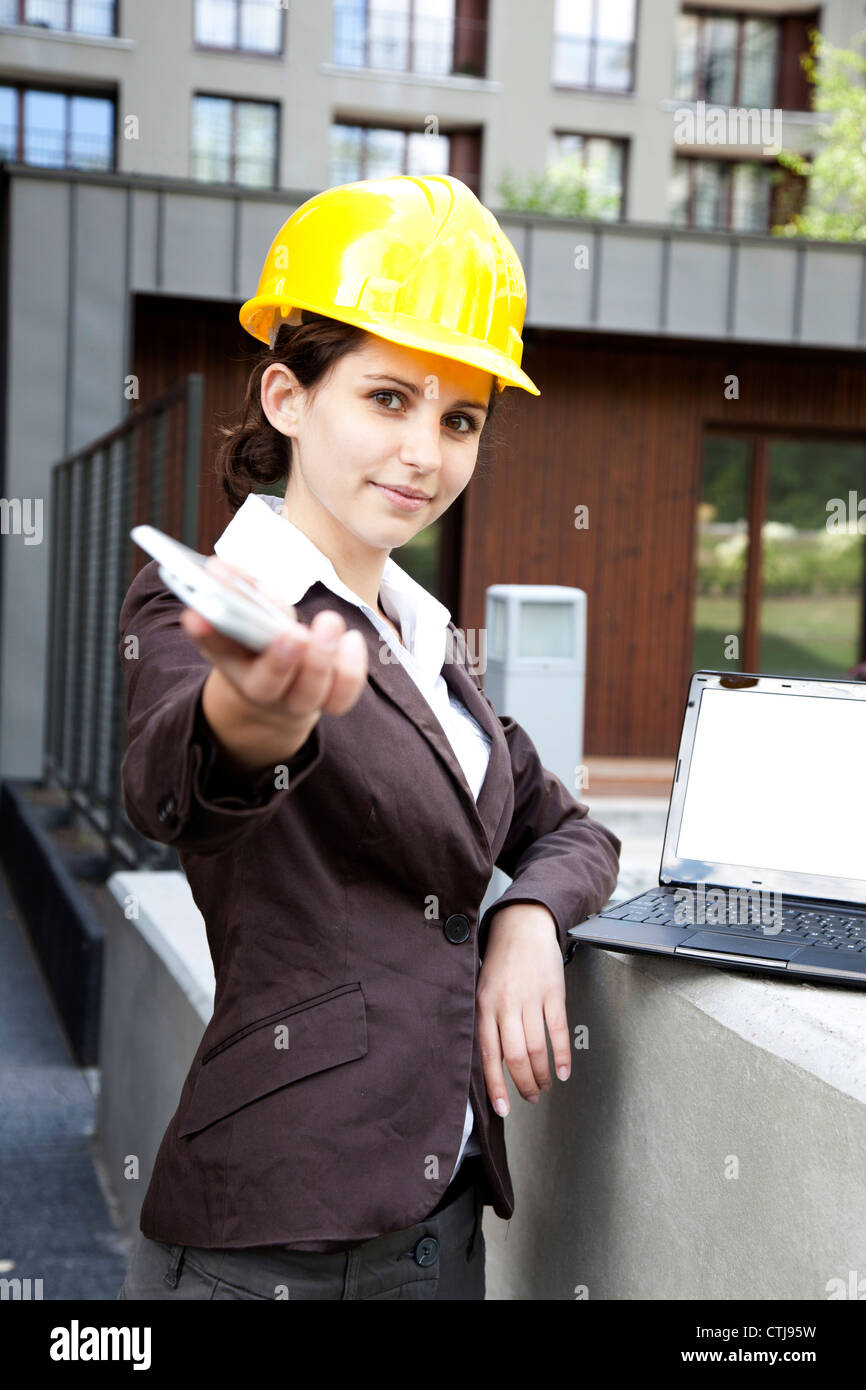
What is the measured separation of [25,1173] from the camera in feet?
12.6

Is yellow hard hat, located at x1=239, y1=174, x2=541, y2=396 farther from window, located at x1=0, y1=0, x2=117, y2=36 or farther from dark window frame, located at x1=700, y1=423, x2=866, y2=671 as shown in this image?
window, located at x1=0, y1=0, x2=117, y2=36

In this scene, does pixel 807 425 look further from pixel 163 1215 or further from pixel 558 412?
pixel 163 1215

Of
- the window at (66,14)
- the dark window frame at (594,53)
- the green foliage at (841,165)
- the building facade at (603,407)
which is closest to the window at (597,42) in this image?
the dark window frame at (594,53)

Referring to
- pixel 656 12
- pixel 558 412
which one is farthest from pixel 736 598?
pixel 656 12

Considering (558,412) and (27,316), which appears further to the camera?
(558,412)

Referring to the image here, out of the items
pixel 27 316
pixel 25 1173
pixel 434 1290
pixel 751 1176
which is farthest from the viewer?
pixel 27 316

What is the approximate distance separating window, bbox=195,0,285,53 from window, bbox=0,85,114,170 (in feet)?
6.44

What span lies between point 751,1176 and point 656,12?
25.1 metres

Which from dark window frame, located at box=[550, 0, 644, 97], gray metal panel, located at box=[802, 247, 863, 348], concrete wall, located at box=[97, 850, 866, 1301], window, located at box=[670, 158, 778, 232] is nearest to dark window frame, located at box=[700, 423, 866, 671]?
gray metal panel, located at box=[802, 247, 863, 348]

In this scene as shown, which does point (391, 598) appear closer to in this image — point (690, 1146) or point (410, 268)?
point (410, 268)

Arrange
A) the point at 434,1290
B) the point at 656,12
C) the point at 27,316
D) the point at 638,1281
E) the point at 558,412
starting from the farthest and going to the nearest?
1. the point at 656,12
2. the point at 558,412
3. the point at 27,316
4. the point at 638,1281
5. the point at 434,1290

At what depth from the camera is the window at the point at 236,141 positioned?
2189cm

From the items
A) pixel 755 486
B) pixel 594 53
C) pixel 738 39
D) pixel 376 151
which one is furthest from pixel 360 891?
pixel 738 39

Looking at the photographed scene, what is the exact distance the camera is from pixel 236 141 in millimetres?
22062
